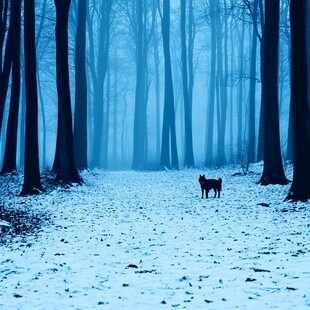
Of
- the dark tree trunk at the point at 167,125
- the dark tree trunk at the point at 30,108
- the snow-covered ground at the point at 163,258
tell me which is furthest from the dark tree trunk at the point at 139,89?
the snow-covered ground at the point at 163,258

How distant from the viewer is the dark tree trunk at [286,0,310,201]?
444 inches

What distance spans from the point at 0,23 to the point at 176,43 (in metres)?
32.5

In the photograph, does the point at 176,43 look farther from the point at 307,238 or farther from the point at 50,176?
the point at 307,238

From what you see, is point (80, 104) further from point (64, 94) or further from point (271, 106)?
point (271, 106)

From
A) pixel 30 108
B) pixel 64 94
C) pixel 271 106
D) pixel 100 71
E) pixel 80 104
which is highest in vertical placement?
pixel 100 71

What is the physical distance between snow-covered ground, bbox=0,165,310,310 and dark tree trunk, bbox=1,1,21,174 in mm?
8244

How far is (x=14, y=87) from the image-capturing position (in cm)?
1914

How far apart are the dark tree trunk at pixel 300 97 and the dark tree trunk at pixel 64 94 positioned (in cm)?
940

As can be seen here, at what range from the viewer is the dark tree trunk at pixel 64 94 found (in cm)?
1700

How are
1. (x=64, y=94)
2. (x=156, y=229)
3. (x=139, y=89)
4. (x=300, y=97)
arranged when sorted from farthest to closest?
(x=139, y=89) → (x=64, y=94) → (x=300, y=97) → (x=156, y=229)

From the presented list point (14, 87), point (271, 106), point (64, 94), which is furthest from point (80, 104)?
point (271, 106)

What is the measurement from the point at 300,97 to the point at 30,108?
349 inches

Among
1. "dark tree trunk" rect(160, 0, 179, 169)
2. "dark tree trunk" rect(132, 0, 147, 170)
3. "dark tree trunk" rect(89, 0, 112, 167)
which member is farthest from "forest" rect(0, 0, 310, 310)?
"dark tree trunk" rect(132, 0, 147, 170)

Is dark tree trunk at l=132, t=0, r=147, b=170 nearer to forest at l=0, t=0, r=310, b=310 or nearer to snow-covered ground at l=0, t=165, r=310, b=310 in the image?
forest at l=0, t=0, r=310, b=310
